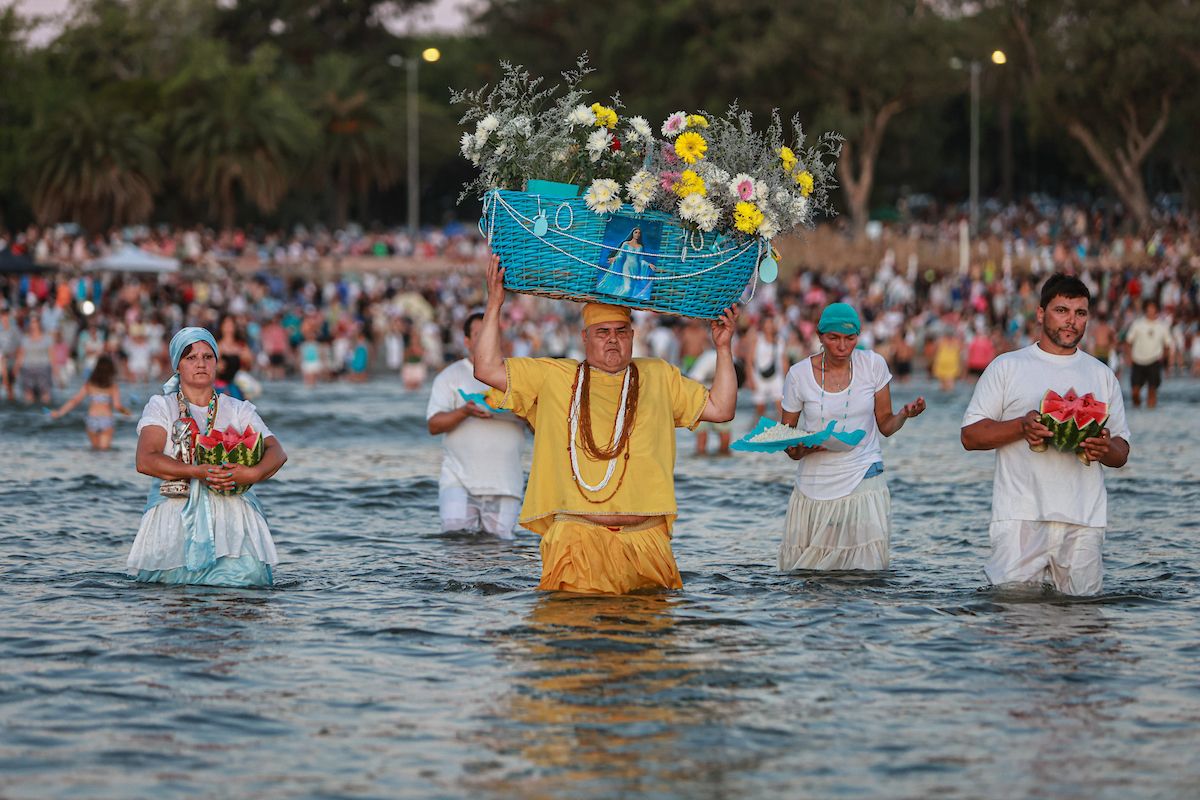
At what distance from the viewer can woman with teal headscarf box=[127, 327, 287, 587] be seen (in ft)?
30.3

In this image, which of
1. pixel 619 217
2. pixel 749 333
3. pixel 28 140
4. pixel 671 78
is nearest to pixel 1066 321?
pixel 619 217

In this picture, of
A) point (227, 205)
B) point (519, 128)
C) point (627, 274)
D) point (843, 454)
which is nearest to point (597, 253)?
point (627, 274)

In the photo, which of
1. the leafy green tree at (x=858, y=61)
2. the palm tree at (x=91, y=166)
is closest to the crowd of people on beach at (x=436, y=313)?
the palm tree at (x=91, y=166)

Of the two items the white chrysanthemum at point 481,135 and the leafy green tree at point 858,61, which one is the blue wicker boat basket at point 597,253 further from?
the leafy green tree at point 858,61

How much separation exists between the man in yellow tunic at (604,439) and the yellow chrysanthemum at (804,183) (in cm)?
64

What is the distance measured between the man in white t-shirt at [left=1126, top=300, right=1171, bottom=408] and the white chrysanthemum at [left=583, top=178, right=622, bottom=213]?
2002cm

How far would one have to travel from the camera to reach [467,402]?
11742 mm

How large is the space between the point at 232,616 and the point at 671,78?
63.8 m

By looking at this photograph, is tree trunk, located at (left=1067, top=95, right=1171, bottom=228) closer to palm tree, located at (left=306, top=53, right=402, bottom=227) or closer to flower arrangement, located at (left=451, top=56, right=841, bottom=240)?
palm tree, located at (left=306, top=53, right=402, bottom=227)

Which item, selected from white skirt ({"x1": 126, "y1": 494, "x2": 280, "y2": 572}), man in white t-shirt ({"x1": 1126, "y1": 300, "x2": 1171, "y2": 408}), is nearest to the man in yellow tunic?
white skirt ({"x1": 126, "y1": 494, "x2": 280, "y2": 572})

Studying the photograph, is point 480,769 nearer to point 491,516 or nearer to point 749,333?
point 491,516

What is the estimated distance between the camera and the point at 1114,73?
59062 mm

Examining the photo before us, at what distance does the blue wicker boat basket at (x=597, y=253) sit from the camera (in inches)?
313

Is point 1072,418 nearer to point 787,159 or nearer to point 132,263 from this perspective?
point 787,159
